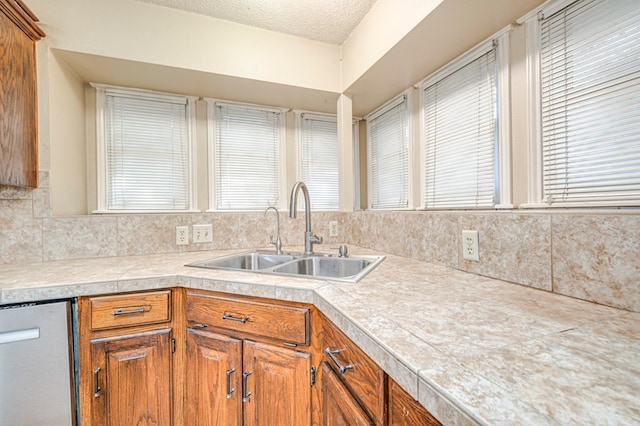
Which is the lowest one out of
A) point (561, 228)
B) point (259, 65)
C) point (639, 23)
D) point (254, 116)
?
point (561, 228)

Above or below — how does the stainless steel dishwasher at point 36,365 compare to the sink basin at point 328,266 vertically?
below

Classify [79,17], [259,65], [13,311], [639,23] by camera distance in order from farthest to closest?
[259,65] < [79,17] < [13,311] < [639,23]

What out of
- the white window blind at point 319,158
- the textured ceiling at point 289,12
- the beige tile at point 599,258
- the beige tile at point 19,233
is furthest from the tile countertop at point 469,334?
the textured ceiling at point 289,12

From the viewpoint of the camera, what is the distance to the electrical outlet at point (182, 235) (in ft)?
5.93

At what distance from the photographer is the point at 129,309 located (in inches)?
45.3

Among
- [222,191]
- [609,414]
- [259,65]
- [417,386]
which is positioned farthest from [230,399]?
[259,65]

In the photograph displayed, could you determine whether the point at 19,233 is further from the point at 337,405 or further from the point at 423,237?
the point at 423,237

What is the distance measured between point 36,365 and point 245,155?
1.57m

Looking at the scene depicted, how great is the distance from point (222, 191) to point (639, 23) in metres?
2.13

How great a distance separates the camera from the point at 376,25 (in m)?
1.56

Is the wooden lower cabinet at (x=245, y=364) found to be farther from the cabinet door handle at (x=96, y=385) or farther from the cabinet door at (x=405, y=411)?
the cabinet door at (x=405, y=411)

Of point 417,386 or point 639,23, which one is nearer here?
point 417,386

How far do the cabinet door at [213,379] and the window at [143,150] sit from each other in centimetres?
109

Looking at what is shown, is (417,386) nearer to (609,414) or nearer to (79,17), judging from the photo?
(609,414)
